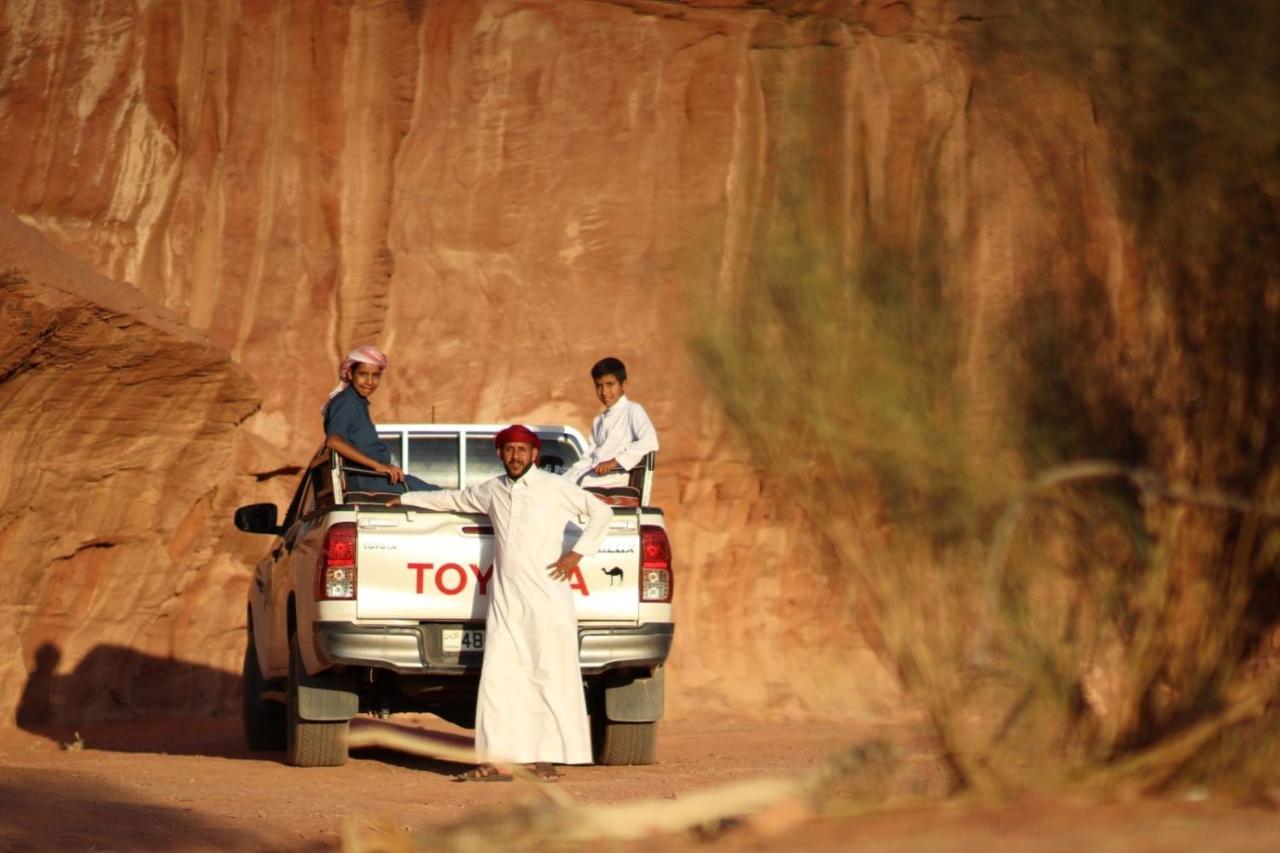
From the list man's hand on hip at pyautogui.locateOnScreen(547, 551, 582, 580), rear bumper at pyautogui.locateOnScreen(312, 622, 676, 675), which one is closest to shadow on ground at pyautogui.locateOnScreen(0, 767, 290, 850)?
rear bumper at pyautogui.locateOnScreen(312, 622, 676, 675)

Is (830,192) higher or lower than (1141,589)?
higher

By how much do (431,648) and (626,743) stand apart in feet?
5.04

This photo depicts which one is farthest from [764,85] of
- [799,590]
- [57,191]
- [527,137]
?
[57,191]

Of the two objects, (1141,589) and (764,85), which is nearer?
(1141,589)

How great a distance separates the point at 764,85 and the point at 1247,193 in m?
17.4

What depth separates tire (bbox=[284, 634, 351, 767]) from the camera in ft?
35.6

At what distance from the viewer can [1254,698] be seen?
213 inches

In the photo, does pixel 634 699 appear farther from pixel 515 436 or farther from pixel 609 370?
pixel 515 436

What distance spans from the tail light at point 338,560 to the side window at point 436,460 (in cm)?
281

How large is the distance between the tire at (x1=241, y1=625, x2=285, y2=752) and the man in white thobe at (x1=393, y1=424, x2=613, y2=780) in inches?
134

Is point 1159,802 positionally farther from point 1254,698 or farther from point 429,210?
point 429,210

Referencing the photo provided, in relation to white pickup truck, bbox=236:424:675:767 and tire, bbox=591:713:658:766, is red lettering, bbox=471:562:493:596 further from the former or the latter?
tire, bbox=591:713:658:766

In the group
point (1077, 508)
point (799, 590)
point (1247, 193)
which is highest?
point (1247, 193)

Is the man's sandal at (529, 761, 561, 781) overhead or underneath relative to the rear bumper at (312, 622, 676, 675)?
underneath
